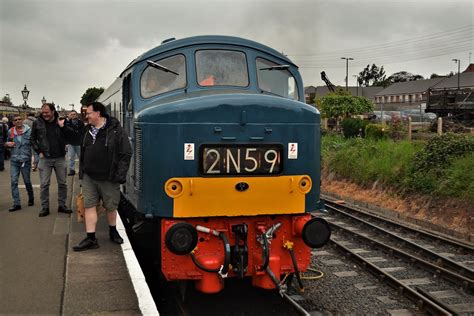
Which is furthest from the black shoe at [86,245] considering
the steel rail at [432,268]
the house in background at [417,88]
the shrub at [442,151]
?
the house in background at [417,88]

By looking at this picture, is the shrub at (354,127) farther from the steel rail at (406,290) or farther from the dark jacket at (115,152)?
the dark jacket at (115,152)

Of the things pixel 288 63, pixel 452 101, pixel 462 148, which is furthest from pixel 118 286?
pixel 452 101

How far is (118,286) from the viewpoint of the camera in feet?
16.5

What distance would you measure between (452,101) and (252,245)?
2367 cm

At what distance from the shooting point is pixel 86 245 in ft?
20.5

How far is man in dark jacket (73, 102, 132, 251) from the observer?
6.02m

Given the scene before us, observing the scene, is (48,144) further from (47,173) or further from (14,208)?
(14,208)

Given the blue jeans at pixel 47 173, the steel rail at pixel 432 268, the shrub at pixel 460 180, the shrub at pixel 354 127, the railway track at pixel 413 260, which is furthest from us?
the shrub at pixel 354 127

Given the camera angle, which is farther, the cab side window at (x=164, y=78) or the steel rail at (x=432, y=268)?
the steel rail at (x=432, y=268)

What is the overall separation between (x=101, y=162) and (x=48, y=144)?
2.40 m

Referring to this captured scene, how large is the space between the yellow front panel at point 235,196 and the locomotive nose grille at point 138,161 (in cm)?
51

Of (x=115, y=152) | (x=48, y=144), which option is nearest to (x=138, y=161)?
(x=115, y=152)

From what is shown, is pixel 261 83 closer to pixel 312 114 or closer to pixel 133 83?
pixel 312 114

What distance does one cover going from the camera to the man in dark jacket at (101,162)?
602 centimetres
